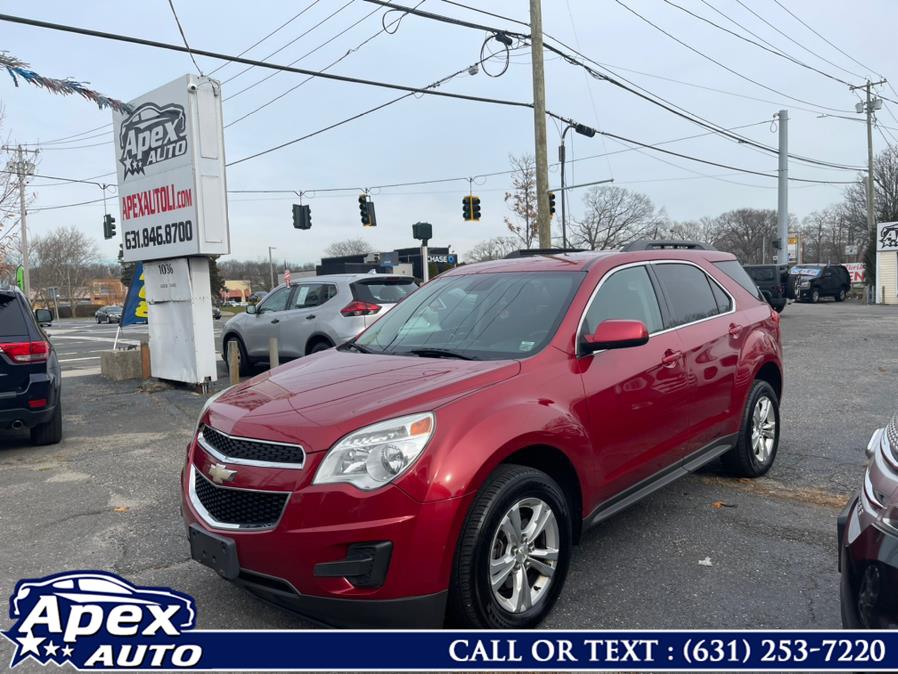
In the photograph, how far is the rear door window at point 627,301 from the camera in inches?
150

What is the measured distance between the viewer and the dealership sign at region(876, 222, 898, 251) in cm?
3050

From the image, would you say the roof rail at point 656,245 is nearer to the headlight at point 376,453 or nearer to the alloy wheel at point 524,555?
the alloy wheel at point 524,555

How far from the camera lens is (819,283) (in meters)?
32.5

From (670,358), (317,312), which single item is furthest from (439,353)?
(317,312)

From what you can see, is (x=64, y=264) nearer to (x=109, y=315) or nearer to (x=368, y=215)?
(x=109, y=315)

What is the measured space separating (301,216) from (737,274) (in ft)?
66.6

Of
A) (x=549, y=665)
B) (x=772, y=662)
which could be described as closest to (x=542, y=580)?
(x=549, y=665)

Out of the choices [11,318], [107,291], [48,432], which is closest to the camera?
[11,318]

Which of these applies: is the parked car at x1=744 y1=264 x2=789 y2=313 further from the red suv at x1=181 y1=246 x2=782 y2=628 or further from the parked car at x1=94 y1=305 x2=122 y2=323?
the parked car at x1=94 y1=305 x2=122 y2=323

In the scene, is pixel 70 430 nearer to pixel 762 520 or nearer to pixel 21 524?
pixel 21 524

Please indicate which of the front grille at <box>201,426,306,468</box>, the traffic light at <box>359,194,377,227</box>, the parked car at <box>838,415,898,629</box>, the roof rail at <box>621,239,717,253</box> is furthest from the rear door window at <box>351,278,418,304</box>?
the traffic light at <box>359,194,377,227</box>

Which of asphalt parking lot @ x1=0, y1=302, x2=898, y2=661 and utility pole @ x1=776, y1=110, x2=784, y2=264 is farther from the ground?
utility pole @ x1=776, y1=110, x2=784, y2=264

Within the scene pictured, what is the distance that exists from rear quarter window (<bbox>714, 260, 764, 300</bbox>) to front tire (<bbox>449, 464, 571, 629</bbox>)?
2819mm

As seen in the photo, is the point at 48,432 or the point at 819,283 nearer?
the point at 48,432
